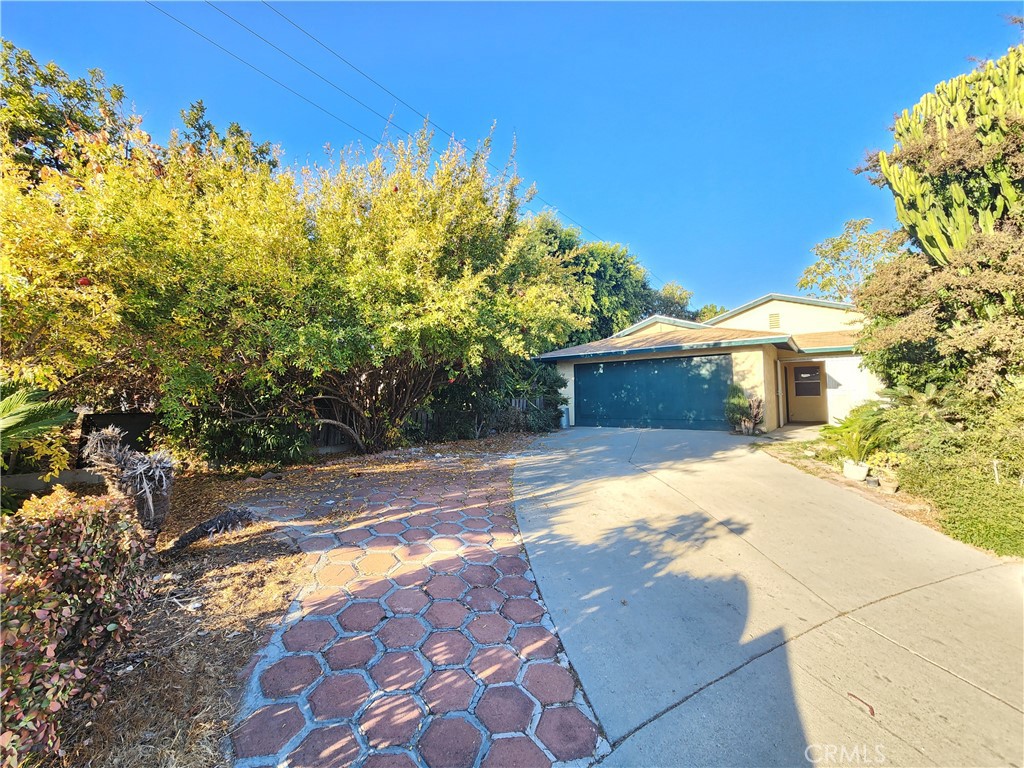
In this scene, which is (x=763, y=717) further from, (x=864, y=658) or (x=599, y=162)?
(x=599, y=162)

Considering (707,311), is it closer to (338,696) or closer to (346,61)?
(346,61)

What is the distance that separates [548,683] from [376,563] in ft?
5.87

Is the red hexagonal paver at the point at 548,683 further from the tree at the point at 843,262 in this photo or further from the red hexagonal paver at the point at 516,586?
the tree at the point at 843,262

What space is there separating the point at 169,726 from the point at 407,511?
277cm

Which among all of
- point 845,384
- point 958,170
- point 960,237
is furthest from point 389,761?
point 845,384

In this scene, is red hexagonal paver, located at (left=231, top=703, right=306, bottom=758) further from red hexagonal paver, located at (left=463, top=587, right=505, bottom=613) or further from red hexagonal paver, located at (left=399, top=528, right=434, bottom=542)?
red hexagonal paver, located at (left=399, top=528, right=434, bottom=542)

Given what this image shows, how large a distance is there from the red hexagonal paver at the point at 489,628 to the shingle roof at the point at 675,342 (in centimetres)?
1055

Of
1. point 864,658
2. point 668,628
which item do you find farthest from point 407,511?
point 864,658

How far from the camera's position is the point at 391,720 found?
183 cm

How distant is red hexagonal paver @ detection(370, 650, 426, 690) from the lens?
2041mm

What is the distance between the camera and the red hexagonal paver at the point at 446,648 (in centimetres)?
222

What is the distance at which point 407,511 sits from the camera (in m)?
4.50

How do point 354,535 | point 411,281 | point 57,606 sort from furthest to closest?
point 411,281 < point 354,535 < point 57,606

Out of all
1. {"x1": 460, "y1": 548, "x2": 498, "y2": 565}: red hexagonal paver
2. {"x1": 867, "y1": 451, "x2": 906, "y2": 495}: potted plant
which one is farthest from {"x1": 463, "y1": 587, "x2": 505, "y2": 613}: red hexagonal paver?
{"x1": 867, "y1": 451, "x2": 906, "y2": 495}: potted plant
